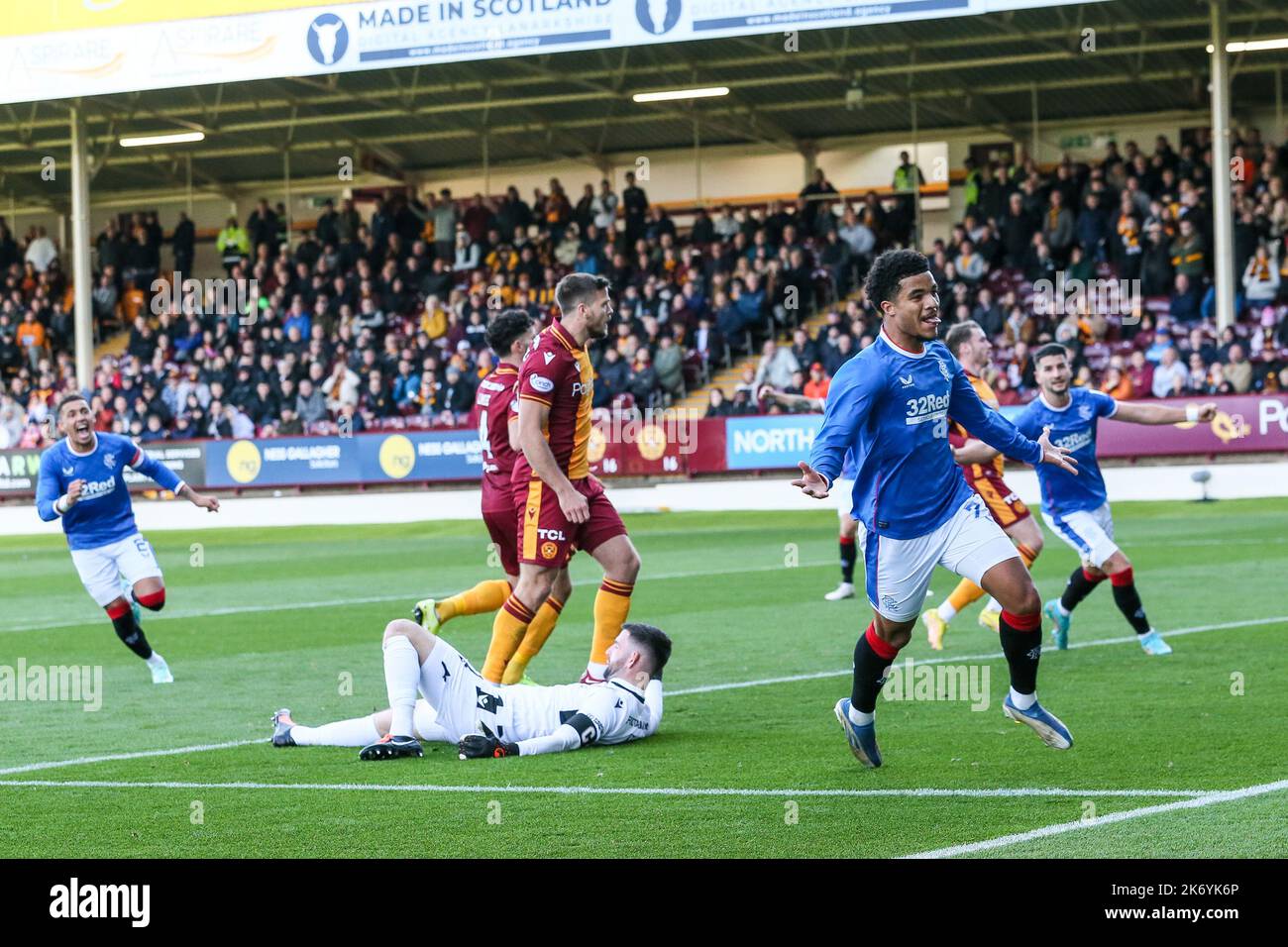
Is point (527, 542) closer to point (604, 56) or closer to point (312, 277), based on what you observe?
point (604, 56)

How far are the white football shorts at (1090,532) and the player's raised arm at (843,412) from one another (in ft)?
14.8

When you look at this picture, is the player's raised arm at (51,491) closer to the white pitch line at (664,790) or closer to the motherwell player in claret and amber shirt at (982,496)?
the white pitch line at (664,790)

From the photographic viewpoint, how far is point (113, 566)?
41.3ft

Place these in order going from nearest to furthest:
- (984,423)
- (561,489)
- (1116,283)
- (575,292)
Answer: (984,423) < (561,489) < (575,292) < (1116,283)

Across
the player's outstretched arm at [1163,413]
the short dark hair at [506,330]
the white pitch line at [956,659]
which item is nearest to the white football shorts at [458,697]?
the white pitch line at [956,659]

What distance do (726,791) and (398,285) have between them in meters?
30.8

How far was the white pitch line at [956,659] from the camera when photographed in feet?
35.6

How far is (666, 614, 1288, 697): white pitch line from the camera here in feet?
35.6

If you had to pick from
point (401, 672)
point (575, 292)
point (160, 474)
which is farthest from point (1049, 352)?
point (160, 474)

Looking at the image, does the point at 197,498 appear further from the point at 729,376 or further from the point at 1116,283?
the point at 729,376

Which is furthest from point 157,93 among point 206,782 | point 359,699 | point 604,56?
point 206,782

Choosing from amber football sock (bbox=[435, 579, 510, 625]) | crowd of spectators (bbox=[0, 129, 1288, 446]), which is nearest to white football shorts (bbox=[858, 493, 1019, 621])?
amber football sock (bbox=[435, 579, 510, 625])

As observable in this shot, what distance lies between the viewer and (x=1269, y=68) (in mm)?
33688

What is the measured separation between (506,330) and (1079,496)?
396cm
